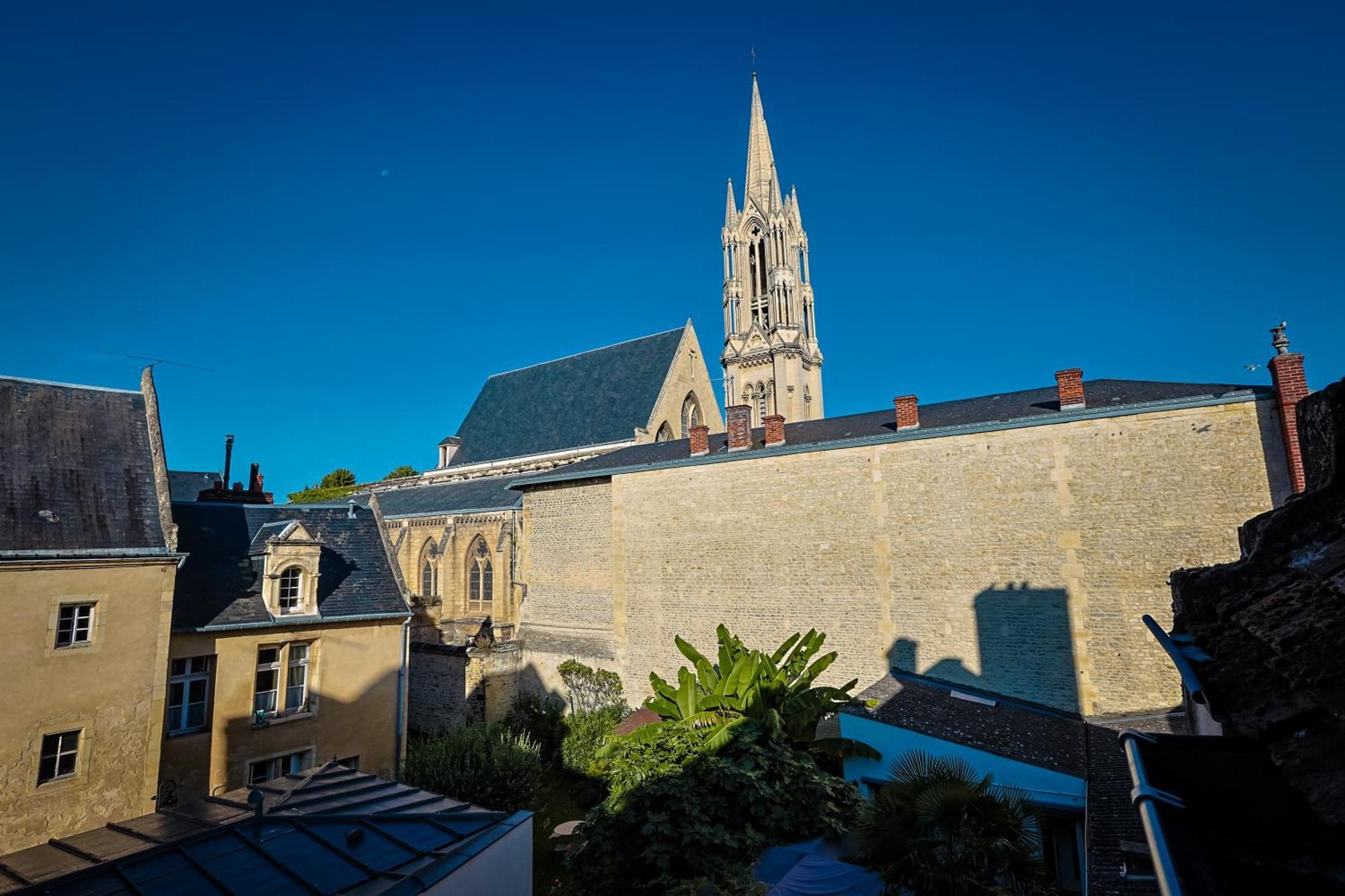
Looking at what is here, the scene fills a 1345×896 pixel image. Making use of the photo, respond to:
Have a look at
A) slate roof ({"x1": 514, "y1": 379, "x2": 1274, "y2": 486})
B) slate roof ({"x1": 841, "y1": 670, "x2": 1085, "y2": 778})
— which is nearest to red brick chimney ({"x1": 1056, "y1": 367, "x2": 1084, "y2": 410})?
slate roof ({"x1": 514, "y1": 379, "x2": 1274, "y2": 486})

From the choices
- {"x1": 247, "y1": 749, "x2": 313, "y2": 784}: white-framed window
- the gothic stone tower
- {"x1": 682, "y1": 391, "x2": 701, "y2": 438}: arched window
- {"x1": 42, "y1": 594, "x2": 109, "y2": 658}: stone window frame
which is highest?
the gothic stone tower

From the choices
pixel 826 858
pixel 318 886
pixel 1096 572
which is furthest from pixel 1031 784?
pixel 318 886

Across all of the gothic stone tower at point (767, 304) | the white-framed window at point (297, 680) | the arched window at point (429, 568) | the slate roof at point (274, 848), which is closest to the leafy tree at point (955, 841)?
the slate roof at point (274, 848)

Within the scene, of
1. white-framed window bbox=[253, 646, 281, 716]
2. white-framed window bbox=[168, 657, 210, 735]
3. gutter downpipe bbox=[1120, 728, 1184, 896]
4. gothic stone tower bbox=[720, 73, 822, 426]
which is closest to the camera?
gutter downpipe bbox=[1120, 728, 1184, 896]

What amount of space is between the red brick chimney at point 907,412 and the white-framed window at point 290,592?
522 inches

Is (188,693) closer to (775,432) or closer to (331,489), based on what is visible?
(775,432)

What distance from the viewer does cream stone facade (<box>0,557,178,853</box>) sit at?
9.95m

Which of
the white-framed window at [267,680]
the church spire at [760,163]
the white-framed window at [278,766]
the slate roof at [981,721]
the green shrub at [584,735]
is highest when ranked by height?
the church spire at [760,163]

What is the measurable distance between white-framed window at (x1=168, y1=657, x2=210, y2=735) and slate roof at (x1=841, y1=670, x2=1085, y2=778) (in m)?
11.5

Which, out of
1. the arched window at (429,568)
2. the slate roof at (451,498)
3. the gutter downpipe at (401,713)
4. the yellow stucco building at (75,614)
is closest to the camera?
the yellow stucco building at (75,614)

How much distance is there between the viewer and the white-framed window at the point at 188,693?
1220 cm

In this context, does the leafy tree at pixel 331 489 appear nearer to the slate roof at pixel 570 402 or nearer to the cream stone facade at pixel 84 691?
the slate roof at pixel 570 402

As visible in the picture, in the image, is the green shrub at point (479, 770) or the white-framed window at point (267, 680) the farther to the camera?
the white-framed window at point (267, 680)

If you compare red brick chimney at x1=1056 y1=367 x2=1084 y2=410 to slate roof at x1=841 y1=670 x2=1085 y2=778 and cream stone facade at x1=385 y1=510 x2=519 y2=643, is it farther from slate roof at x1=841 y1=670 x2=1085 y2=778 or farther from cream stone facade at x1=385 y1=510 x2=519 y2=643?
cream stone facade at x1=385 y1=510 x2=519 y2=643
